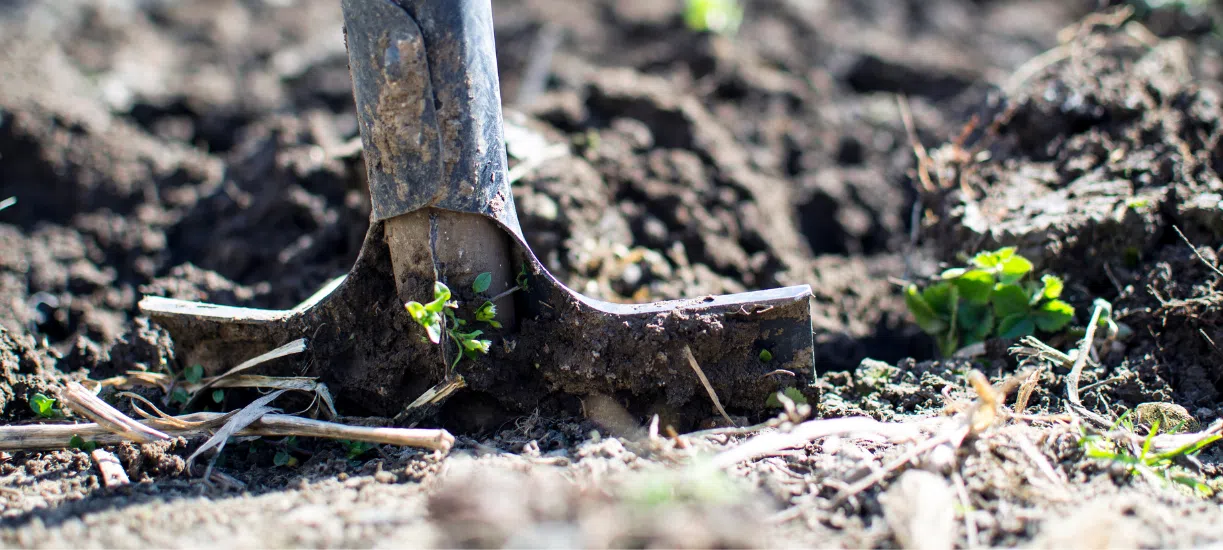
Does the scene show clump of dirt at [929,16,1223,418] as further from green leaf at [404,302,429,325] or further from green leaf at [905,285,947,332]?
green leaf at [404,302,429,325]

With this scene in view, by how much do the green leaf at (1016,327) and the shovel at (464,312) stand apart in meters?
0.59

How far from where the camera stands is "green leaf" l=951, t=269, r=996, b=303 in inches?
83.0

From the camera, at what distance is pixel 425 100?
162 cm

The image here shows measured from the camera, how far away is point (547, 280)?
6.00 ft

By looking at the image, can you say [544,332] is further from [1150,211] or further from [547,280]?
[1150,211]

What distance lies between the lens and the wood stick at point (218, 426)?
1710mm

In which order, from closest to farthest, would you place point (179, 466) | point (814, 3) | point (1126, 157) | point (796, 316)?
point (179, 466) → point (796, 316) → point (1126, 157) → point (814, 3)

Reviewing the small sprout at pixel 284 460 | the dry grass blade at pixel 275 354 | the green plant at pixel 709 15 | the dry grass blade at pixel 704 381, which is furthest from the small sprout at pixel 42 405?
the green plant at pixel 709 15

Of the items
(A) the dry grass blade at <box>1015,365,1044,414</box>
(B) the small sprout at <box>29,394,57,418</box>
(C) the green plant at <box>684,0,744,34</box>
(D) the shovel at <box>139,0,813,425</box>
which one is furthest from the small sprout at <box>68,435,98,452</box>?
(C) the green plant at <box>684,0,744,34</box>

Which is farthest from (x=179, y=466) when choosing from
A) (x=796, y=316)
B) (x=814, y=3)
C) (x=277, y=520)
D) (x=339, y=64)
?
(x=814, y=3)

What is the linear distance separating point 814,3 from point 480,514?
4347 millimetres

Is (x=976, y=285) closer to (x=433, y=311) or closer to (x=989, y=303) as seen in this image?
→ (x=989, y=303)

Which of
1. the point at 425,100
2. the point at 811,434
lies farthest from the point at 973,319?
the point at 425,100

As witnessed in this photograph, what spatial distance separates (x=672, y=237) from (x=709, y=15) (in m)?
1.71
